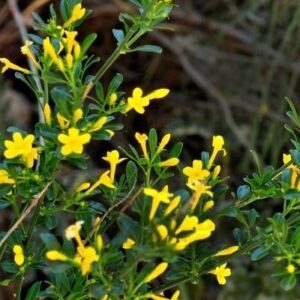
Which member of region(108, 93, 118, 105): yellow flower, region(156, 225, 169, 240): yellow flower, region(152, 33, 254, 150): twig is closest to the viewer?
region(156, 225, 169, 240): yellow flower

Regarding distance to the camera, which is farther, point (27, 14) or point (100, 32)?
point (100, 32)

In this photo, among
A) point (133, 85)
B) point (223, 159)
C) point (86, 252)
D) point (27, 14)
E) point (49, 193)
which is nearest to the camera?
point (86, 252)

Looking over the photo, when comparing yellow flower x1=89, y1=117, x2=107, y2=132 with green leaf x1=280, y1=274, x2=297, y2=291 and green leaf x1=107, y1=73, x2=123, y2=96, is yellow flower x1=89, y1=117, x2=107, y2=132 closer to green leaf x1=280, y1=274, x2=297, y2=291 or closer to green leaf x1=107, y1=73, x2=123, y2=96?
green leaf x1=107, y1=73, x2=123, y2=96

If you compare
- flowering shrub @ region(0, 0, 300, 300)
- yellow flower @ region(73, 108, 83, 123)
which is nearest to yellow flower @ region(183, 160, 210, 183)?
flowering shrub @ region(0, 0, 300, 300)

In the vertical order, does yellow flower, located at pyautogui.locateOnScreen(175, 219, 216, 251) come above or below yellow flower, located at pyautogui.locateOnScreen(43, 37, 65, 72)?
below

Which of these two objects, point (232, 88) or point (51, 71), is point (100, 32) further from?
point (51, 71)

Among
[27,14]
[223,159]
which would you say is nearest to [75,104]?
[27,14]
